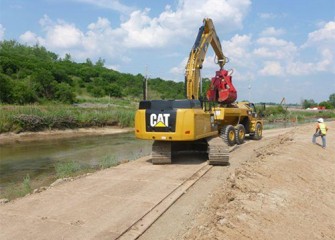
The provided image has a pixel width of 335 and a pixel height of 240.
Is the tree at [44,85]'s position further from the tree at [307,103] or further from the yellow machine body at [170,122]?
the tree at [307,103]

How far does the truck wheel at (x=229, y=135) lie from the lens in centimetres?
1695

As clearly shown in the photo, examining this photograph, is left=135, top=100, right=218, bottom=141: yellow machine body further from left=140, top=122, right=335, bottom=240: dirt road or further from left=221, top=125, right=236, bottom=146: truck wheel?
left=221, top=125, right=236, bottom=146: truck wheel

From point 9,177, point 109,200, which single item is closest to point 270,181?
point 109,200

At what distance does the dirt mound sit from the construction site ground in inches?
0.7

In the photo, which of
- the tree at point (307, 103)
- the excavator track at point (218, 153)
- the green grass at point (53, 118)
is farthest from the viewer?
the tree at point (307, 103)

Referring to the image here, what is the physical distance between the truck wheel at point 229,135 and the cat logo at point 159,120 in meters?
5.40

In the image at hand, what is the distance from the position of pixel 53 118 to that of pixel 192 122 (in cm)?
2069

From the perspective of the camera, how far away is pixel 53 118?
30297 millimetres

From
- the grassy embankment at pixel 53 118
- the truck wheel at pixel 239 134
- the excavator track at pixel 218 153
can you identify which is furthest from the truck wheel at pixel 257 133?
the grassy embankment at pixel 53 118

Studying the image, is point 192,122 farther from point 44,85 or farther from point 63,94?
point 44,85

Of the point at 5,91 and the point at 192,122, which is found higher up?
the point at 5,91

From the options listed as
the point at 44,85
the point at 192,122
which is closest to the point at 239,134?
the point at 192,122

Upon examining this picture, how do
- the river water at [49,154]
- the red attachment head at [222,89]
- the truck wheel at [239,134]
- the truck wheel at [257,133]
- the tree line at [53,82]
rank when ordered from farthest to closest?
the tree line at [53,82]
the truck wheel at [257,133]
the red attachment head at [222,89]
the truck wheel at [239,134]
the river water at [49,154]

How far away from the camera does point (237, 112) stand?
18625mm
